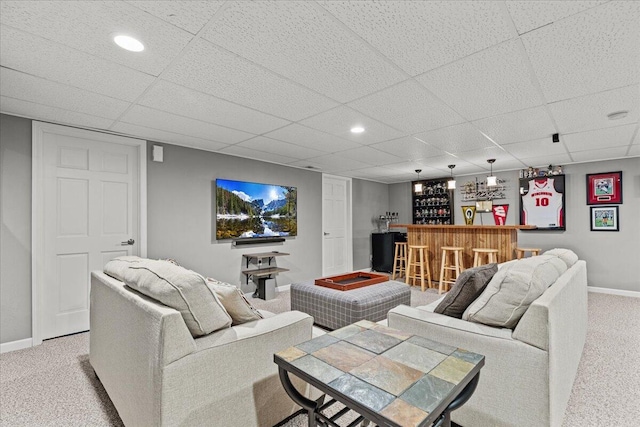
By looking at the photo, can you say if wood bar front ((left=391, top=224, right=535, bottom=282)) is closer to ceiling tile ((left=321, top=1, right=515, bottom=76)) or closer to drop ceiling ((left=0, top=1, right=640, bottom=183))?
drop ceiling ((left=0, top=1, right=640, bottom=183))

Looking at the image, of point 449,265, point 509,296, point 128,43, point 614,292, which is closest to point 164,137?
point 128,43

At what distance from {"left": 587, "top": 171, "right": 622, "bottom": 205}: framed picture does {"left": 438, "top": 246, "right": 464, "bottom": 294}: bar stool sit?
2514 millimetres

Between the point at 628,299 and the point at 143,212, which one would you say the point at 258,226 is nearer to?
the point at 143,212

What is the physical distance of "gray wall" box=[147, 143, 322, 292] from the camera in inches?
→ 154

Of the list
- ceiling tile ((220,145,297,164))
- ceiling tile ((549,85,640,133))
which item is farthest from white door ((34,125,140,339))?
ceiling tile ((549,85,640,133))

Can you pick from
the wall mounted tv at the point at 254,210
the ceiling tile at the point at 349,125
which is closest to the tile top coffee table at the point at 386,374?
the ceiling tile at the point at 349,125

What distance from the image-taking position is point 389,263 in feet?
23.2

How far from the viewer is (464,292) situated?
76.1 inches

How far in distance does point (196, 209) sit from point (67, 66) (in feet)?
7.89

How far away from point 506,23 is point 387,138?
2156 mm

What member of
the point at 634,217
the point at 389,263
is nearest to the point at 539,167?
the point at 634,217

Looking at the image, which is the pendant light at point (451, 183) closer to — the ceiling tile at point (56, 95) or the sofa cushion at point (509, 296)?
the sofa cushion at point (509, 296)

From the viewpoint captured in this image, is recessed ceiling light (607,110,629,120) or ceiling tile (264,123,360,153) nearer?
recessed ceiling light (607,110,629,120)

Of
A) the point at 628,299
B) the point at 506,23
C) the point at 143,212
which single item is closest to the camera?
the point at 506,23
